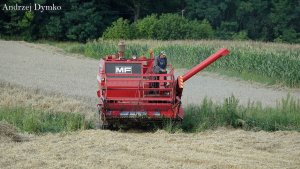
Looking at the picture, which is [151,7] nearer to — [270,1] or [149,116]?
[270,1]

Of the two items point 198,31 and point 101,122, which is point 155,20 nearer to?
point 198,31

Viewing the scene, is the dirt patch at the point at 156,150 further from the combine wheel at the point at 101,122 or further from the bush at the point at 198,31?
the bush at the point at 198,31

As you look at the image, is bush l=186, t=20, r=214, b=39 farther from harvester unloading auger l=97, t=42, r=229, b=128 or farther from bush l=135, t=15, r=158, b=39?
harvester unloading auger l=97, t=42, r=229, b=128

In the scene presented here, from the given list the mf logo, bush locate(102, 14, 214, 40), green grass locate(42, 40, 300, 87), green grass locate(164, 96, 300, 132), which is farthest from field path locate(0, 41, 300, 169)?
bush locate(102, 14, 214, 40)

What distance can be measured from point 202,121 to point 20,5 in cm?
5093

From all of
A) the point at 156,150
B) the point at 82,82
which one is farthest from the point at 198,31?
the point at 156,150

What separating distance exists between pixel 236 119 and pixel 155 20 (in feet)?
151

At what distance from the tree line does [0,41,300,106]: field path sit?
2590 centimetres

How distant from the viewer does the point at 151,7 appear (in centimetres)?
7650

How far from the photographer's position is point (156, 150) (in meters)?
12.3

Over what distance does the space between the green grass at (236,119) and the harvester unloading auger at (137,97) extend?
42 centimetres

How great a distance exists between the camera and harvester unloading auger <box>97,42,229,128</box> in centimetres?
1530

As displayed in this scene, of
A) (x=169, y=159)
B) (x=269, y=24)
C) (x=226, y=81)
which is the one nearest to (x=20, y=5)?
(x=269, y=24)

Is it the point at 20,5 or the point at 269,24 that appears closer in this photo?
the point at 20,5
